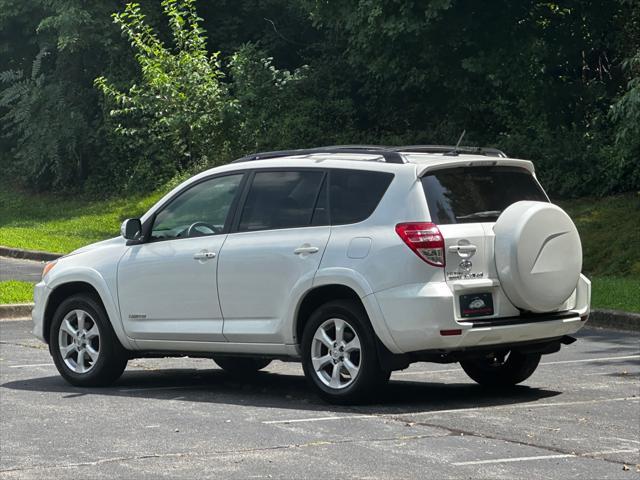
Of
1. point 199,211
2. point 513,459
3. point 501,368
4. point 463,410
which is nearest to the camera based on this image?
point 513,459

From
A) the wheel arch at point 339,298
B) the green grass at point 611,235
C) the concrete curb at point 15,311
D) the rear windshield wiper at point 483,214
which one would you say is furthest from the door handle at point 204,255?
the green grass at point 611,235

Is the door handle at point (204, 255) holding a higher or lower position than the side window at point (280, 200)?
lower

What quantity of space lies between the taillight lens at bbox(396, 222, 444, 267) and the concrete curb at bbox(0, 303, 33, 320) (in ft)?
27.7

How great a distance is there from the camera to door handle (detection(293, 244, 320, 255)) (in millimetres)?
10086

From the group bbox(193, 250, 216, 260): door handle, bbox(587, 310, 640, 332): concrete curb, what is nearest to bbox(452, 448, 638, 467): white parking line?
bbox(193, 250, 216, 260): door handle

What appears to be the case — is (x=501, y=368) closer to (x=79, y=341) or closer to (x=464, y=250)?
(x=464, y=250)

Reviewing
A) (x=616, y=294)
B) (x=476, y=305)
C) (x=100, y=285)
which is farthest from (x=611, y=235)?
(x=476, y=305)

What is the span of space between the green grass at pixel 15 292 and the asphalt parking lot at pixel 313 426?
16.6ft

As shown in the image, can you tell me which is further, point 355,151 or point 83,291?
point 83,291

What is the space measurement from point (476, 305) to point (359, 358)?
0.91 m

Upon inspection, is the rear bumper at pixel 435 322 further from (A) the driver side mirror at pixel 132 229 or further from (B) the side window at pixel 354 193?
(A) the driver side mirror at pixel 132 229

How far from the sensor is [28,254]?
2559 cm

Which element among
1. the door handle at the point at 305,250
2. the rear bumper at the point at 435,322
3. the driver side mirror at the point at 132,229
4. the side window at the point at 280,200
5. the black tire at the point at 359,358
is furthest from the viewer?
the driver side mirror at the point at 132,229

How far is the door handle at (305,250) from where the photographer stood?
397 inches
